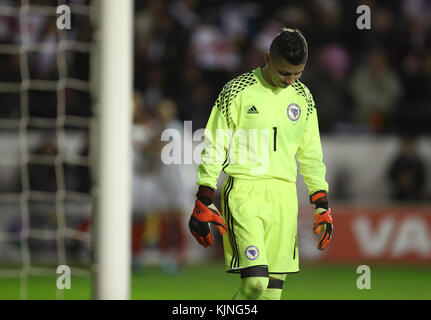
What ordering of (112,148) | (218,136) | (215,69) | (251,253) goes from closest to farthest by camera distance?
(218,136), (251,253), (112,148), (215,69)

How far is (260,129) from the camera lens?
3.18 metres

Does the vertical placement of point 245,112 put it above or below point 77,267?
above

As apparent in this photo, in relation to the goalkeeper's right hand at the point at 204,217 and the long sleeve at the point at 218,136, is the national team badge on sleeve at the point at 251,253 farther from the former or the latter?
the long sleeve at the point at 218,136

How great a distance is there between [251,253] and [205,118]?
185 inches

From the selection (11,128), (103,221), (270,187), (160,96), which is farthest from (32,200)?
(270,187)

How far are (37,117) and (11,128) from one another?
13.9 inches

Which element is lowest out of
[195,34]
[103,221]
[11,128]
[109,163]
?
[103,221]

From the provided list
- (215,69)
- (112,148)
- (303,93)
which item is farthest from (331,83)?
(303,93)

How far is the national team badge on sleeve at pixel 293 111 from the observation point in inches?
126

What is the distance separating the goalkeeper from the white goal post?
39.3 inches

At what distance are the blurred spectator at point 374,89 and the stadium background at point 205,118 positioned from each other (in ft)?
0.05

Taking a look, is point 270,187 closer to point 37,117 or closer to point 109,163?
point 109,163

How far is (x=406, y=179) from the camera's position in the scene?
9.07 m

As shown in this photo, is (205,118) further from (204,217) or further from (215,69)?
(204,217)
